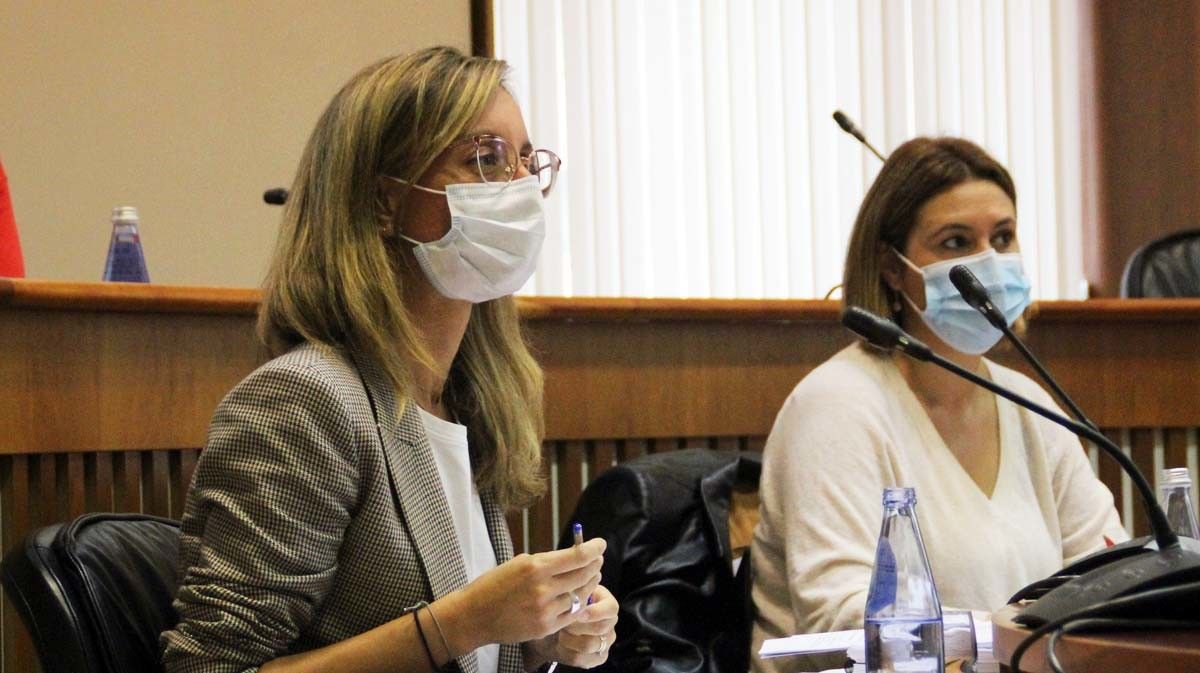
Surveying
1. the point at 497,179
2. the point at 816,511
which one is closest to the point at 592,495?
the point at 816,511

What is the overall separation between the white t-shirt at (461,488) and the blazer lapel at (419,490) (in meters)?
0.10

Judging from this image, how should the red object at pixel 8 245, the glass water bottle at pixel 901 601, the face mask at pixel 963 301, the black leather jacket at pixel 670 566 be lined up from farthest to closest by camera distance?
1. the red object at pixel 8 245
2. the face mask at pixel 963 301
3. the black leather jacket at pixel 670 566
4. the glass water bottle at pixel 901 601

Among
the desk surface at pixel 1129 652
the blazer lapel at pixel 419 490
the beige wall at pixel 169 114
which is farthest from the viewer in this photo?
the beige wall at pixel 169 114

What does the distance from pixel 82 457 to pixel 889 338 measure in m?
1.38

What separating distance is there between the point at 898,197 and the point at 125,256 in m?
1.39

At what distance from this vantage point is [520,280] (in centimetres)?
180

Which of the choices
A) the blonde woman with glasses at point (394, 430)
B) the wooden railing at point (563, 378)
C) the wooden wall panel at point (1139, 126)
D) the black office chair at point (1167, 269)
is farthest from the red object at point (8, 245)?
the wooden wall panel at point (1139, 126)

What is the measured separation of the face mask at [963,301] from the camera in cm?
222

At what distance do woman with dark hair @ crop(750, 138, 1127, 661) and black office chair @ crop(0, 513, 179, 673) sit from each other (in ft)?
2.85

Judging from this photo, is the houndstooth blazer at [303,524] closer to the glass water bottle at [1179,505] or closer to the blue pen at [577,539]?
the blue pen at [577,539]

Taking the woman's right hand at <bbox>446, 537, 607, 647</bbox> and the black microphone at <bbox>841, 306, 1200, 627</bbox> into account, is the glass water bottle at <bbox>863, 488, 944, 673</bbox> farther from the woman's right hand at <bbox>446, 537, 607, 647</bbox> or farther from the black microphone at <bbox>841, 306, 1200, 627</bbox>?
the woman's right hand at <bbox>446, 537, 607, 647</bbox>

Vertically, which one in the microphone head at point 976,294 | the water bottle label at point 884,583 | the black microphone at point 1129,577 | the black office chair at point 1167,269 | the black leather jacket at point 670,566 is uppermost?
the black office chair at point 1167,269

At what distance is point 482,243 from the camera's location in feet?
5.61

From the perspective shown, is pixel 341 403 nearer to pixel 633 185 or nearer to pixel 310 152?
pixel 310 152
